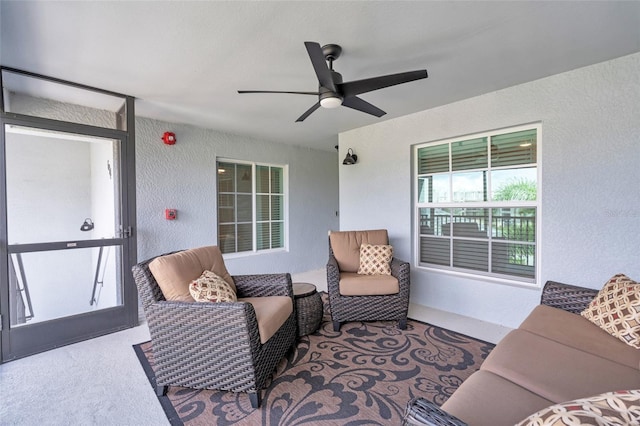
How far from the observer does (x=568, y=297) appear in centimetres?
210

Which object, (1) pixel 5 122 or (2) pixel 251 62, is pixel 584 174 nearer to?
(2) pixel 251 62

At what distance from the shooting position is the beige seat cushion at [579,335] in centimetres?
149

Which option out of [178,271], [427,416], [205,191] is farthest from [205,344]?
[205,191]

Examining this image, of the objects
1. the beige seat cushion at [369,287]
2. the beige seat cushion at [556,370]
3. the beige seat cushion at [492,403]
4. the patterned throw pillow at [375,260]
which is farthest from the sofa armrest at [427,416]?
the patterned throw pillow at [375,260]

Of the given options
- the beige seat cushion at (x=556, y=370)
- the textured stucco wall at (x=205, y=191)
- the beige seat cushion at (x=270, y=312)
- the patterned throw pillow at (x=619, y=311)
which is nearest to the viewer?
the beige seat cushion at (x=556, y=370)

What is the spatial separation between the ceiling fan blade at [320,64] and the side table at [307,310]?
Answer: 1.84 metres

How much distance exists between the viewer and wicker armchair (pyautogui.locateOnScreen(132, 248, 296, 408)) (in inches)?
71.5

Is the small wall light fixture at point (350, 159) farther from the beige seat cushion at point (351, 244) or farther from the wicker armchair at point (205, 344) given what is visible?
the wicker armchair at point (205, 344)

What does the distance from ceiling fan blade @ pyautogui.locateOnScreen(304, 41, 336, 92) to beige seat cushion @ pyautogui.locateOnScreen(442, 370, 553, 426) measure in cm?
186

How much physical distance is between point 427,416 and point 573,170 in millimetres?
2781

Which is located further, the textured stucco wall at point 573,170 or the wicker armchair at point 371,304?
the wicker armchair at point 371,304

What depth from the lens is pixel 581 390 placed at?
1190 millimetres

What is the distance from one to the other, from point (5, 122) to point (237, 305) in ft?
8.67

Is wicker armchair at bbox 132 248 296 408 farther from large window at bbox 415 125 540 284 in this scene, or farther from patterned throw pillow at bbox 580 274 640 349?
Result: large window at bbox 415 125 540 284
